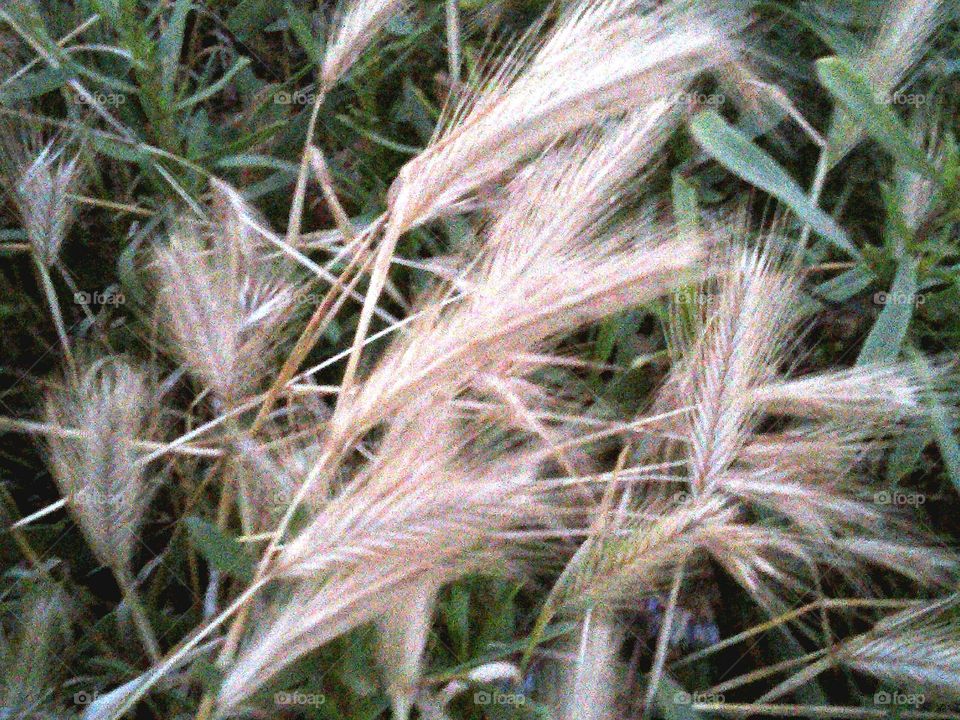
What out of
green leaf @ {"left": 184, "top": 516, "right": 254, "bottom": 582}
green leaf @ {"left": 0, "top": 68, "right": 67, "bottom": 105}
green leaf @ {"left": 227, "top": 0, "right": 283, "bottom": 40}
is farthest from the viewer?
green leaf @ {"left": 227, "top": 0, "right": 283, "bottom": 40}

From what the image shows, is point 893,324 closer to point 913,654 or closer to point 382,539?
point 913,654

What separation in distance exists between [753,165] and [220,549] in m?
0.74

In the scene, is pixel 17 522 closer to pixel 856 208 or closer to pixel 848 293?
pixel 848 293

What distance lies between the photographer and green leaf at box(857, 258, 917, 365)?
3.86 feet

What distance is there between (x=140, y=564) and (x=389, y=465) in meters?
0.52

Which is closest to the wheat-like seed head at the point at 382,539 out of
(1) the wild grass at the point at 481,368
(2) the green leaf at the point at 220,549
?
(1) the wild grass at the point at 481,368

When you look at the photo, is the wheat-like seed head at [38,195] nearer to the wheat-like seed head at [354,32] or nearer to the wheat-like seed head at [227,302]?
the wheat-like seed head at [227,302]

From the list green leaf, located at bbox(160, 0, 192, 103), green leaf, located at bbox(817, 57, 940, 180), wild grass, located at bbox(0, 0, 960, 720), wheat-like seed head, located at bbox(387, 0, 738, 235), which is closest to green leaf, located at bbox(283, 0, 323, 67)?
wild grass, located at bbox(0, 0, 960, 720)

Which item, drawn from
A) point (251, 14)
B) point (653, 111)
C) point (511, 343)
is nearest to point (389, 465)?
point (511, 343)

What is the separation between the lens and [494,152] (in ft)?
3.12

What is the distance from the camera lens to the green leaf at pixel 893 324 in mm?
1178

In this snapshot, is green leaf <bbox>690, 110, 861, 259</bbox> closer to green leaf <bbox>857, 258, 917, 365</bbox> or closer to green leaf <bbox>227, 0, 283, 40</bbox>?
green leaf <bbox>857, 258, 917, 365</bbox>

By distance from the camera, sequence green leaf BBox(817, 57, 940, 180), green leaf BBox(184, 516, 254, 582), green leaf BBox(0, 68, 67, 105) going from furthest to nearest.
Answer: green leaf BBox(0, 68, 67, 105) < green leaf BBox(817, 57, 940, 180) < green leaf BBox(184, 516, 254, 582)

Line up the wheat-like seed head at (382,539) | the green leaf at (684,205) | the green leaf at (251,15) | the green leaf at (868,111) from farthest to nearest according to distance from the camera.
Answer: the green leaf at (251,15), the green leaf at (684,205), the green leaf at (868,111), the wheat-like seed head at (382,539)
